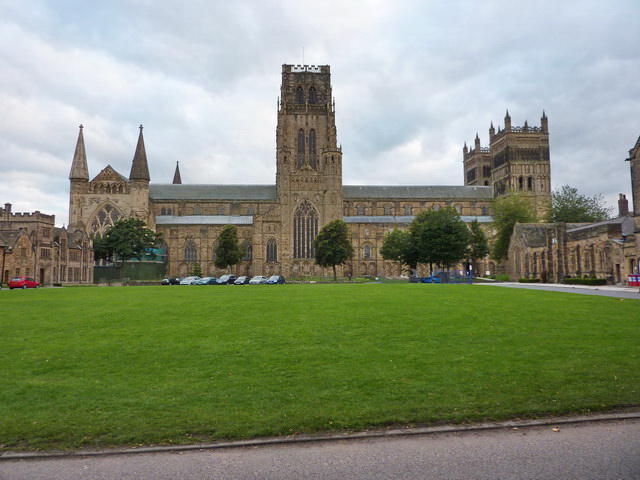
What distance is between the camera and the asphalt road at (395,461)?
565cm

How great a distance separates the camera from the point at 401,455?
20.2 feet

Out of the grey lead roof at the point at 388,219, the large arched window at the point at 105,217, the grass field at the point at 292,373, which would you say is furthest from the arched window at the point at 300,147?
the grass field at the point at 292,373

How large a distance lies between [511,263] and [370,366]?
56940 millimetres

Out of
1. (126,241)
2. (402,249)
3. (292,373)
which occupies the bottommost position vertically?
(292,373)

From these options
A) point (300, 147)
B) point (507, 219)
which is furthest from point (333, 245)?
point (300, 147)

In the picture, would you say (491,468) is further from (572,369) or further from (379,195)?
(379,195)

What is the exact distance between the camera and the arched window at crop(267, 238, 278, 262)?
84188 millimetres

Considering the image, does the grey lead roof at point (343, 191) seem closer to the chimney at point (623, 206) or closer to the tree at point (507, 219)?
the tree at point (507, 219)

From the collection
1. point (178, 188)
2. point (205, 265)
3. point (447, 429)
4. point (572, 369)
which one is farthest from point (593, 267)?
point (178, 188)

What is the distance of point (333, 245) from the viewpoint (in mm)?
68062

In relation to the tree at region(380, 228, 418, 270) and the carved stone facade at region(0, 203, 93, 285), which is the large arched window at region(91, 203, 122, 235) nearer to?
the carved stone facade at region(0, 203, 93, 285)

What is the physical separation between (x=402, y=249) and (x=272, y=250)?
1145 inches

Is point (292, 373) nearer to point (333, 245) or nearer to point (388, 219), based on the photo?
point (333, 245)

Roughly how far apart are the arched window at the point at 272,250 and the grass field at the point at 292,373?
223ft
